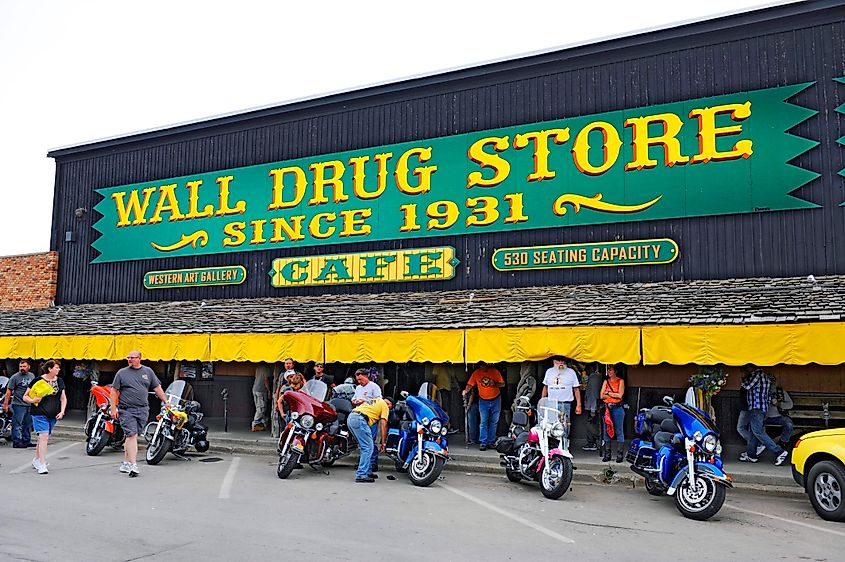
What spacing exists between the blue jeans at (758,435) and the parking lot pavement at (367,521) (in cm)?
163

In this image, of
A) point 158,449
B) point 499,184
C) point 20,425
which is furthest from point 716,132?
point 20,425

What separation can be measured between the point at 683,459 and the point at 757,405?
3739mm

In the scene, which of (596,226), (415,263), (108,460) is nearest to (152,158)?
(415,263)

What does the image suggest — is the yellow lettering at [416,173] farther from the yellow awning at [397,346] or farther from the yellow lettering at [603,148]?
the yellow awning at [397,346]

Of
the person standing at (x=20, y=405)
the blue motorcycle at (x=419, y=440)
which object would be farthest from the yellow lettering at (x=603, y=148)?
the person standing at (x=20, y=405)

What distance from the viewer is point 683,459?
891 centimetres

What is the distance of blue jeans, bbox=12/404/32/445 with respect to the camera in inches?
550

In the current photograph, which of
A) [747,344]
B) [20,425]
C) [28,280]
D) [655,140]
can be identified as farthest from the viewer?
[28,280]

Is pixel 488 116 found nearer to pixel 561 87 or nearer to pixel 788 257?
pixel 561 87

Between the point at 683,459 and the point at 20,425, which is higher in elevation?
the point at 683,459

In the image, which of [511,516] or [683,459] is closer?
[511,516]

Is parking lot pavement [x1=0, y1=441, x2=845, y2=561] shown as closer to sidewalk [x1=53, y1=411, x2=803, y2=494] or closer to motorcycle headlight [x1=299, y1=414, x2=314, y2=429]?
sidewalk [x1=53, y1=411, x2=803, y2=494]

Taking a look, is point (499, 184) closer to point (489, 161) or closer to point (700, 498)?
point (489, 161)

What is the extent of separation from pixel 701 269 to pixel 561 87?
4894 millimetres
